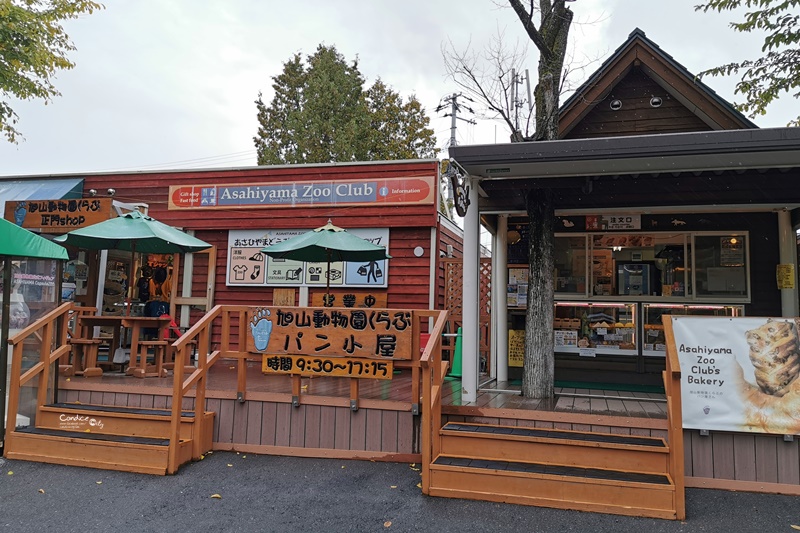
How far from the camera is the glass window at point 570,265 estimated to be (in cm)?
698

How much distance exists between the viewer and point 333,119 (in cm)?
2233

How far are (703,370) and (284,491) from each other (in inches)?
136

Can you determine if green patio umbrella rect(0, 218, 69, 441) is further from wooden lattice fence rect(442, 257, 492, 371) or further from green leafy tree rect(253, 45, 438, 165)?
green leafy tree rect(253, 45, 438, 165)

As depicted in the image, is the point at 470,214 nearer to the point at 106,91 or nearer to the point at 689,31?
the point at 689,31

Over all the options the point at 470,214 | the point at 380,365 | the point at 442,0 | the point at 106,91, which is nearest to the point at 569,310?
the point at 470,214

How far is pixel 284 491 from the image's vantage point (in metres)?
4.24

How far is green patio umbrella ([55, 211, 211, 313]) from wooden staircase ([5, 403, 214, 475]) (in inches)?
73.7

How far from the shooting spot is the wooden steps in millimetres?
3666

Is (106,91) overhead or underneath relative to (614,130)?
overhead

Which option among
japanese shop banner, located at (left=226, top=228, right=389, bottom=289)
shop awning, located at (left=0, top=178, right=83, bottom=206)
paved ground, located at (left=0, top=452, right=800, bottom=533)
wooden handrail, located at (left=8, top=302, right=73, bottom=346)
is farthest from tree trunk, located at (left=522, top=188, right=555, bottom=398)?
shop awning, located at (left=0, top=178, right=83, bottom=206)

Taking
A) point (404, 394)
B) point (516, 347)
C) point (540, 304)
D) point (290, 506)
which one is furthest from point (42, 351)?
point (516, 347)

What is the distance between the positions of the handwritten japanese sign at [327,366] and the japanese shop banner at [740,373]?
2.48 m

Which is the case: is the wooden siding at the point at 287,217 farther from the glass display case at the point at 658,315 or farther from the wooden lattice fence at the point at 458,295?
the glass display case at the point at 658,315

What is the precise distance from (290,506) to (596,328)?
458 cm
